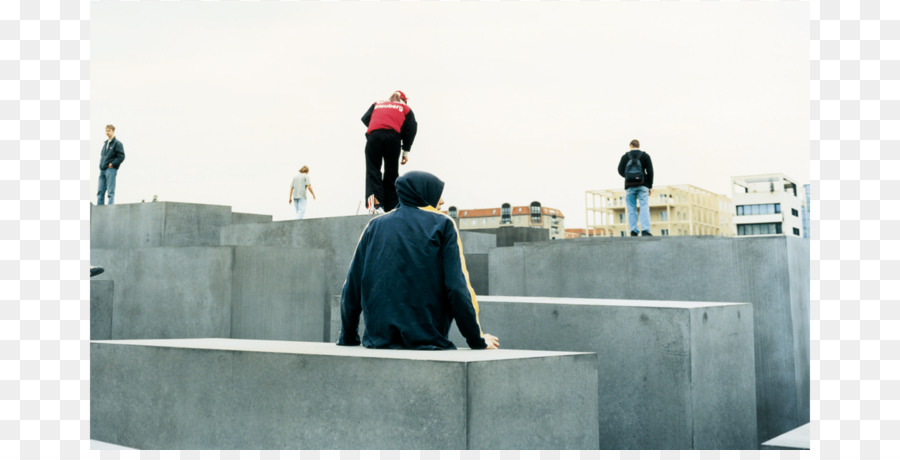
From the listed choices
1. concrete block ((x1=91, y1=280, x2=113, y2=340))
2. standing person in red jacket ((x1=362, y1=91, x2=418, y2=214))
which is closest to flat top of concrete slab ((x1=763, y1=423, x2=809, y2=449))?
standing person in red jacket ((x1=362, y1=91, x2=418, y2=214))

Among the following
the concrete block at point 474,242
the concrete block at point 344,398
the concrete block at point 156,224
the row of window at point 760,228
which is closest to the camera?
the concrete block at point 344,398

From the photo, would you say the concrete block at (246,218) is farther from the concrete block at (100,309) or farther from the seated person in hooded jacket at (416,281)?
the seated person in hooded jacket at (416,281)

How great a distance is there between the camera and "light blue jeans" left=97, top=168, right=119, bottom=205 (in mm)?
13750

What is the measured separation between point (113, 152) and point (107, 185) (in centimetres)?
85

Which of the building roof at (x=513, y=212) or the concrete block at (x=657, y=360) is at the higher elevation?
the building roof at (x=513, y=212)

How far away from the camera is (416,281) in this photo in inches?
166

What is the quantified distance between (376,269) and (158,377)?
150 centimetres

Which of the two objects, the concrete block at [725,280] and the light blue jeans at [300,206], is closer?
the concrete block at [725,280]

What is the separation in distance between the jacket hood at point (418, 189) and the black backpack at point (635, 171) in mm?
6275

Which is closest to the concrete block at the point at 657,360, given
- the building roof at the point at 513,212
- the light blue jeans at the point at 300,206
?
the light blue jeans at the point at 300,206

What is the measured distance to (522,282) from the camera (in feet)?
30.2

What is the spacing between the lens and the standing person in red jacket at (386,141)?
28.2 feet

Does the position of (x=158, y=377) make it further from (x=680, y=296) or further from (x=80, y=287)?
(x=680, y=296)

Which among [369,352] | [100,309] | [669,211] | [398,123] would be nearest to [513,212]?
[669,211]
